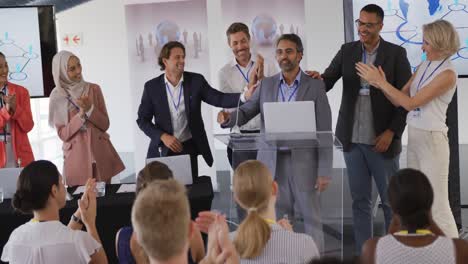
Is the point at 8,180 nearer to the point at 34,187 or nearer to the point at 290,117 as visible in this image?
the point at 34,187

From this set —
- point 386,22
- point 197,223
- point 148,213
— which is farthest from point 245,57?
point 148,213

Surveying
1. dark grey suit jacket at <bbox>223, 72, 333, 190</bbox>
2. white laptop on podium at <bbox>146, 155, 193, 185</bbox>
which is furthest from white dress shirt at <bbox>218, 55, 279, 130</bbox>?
white laptop on podium at <bbox>146, 155, 193, 185</bbox>

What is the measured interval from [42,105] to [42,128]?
0.98 feet

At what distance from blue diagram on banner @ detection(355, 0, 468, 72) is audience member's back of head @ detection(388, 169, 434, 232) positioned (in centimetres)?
392

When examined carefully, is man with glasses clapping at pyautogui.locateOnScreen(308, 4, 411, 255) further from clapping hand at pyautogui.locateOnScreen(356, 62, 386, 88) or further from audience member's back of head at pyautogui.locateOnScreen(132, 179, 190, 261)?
audience member's back of head at pyautogui.locateOnScreen(132, 179, 190, 261)

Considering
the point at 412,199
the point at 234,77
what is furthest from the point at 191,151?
the point at 412,199

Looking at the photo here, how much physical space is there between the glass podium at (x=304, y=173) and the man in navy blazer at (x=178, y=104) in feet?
4.54

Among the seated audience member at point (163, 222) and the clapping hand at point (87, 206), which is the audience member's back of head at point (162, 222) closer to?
the seated audience member at point (163, 222)

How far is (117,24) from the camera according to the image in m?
8.16

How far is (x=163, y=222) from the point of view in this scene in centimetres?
171

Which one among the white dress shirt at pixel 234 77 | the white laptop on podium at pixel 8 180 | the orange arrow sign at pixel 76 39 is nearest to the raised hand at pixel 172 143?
the white dress shirt at pixel 234 77

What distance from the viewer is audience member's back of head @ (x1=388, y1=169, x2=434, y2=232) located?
223 centimetres

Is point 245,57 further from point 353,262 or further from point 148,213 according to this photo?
point 353,262

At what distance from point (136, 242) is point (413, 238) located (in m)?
1.08
